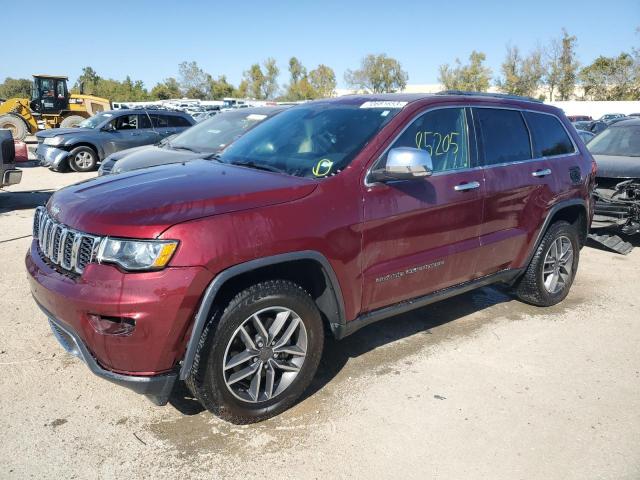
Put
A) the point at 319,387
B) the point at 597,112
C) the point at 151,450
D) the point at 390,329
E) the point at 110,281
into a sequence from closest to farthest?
the point at 110,281
the point at 151,450
the point at 319,387
the point at 390,329
the point at 597,112

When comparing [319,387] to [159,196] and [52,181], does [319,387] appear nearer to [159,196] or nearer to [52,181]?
[159,196]

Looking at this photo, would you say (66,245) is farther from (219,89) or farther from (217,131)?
(219,89)

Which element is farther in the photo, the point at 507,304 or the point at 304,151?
the point at 507,304

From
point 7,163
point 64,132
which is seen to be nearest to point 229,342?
point 7,163

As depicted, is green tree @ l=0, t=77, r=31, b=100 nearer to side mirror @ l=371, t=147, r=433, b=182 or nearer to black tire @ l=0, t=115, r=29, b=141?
black tire @ l=0, t=115, r=29, b=141

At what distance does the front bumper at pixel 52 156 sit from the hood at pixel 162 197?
11.3 meters

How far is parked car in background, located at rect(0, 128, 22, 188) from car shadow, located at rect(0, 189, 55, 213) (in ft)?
1.78

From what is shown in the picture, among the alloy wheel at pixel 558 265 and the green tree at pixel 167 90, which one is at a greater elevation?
the green tree at pixel 167 90

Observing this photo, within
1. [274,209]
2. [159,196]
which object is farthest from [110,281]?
[274,209]

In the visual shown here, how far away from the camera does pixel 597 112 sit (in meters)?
46.9

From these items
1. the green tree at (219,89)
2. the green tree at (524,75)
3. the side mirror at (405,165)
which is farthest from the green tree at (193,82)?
the side mirror at (405,165)

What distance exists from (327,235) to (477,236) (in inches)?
59.4

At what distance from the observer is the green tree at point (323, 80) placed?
73.6 metres

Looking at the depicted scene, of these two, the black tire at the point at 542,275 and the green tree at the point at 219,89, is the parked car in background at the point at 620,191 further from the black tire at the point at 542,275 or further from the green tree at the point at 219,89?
the green tree at the point at 219,89
